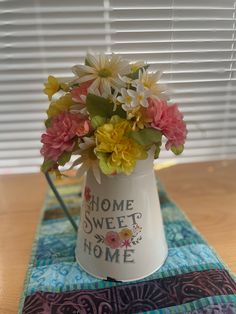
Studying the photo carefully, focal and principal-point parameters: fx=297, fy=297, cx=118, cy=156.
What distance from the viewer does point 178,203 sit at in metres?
0.70

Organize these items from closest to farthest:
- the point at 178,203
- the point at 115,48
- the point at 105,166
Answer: the point at 105,166 < the point at 178,203 < the point at 115,48

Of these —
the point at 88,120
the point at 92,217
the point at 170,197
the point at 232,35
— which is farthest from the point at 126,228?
the point at 232,35

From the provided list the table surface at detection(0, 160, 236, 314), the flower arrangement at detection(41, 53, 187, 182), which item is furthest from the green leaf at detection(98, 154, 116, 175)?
the table surface at detection(0, 160, 236, 314)

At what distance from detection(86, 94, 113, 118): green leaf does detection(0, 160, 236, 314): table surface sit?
308mm

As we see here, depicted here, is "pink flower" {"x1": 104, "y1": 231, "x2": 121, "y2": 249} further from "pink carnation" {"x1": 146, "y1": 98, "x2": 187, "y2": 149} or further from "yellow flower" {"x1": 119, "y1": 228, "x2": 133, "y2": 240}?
"pink carnation" {"x1": 146, "y1": 98, "x2": 187, "y2": 149}

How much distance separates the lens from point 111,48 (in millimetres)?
893

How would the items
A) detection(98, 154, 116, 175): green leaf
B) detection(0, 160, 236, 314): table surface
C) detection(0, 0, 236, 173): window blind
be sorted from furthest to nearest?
detection(0, 0, 236, 173): window blind, detection(0, 160, 236, 314): table surface, detection(98, 154, 116, 175): green leaf

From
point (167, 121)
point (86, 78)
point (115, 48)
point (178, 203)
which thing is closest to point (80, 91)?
point (86, 78)

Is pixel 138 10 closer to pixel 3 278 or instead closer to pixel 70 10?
pixel 70 10

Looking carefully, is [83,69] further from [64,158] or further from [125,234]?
[125,234]

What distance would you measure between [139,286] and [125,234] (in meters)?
0.09

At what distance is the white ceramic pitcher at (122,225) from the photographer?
0.42 meters

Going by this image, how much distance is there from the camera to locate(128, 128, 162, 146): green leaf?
0.37m

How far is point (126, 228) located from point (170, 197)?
31 cm
